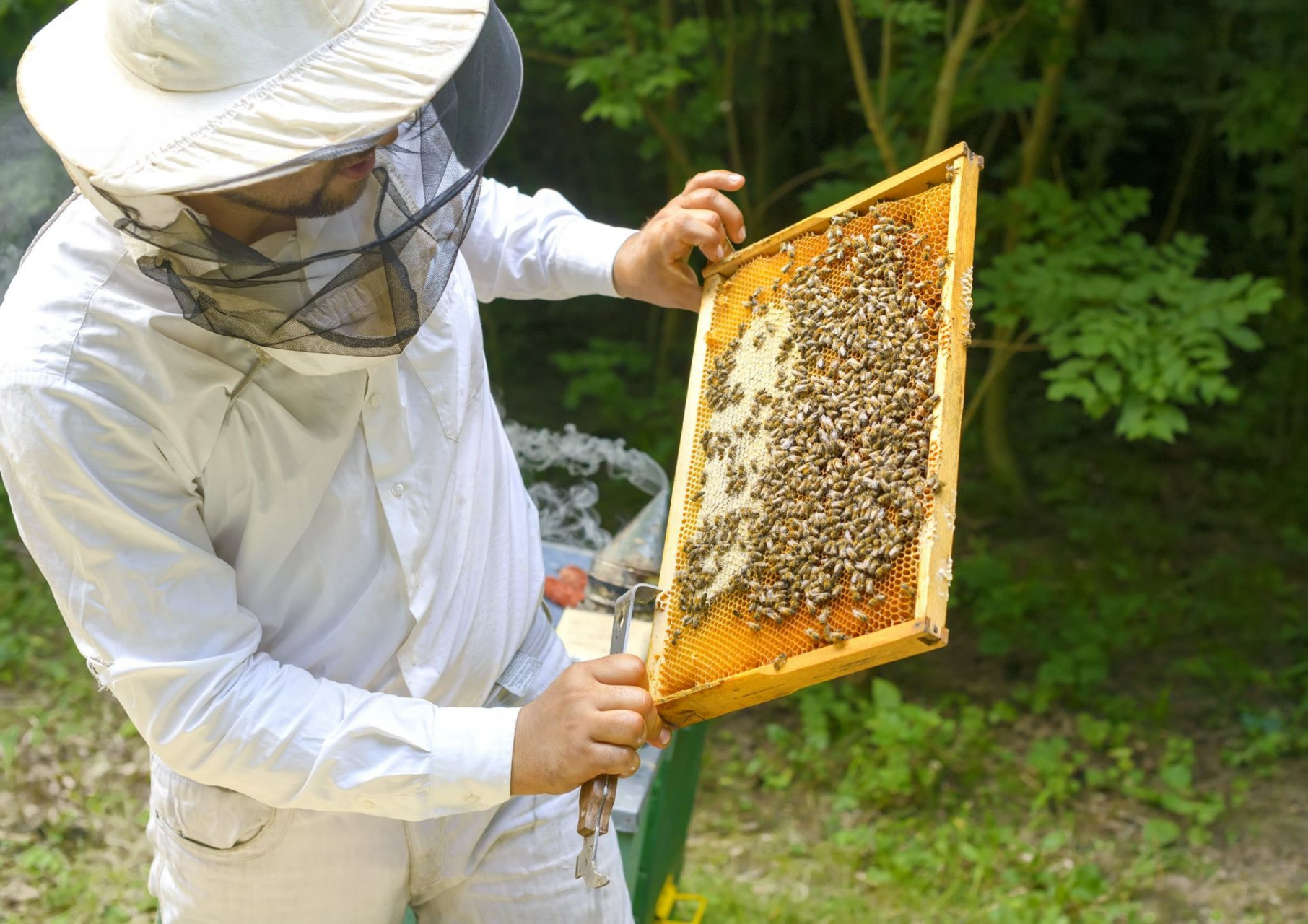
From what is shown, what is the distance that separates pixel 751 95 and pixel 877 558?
17.0 feet

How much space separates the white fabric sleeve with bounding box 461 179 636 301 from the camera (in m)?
2.39

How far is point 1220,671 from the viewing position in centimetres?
505

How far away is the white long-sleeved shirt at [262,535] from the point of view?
1.51 m

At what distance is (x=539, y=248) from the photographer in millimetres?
2418

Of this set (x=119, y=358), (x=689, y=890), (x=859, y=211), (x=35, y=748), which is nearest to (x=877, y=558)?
(x=859, y=211)

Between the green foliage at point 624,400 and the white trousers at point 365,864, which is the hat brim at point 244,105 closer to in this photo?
the white trousers at point 365,864

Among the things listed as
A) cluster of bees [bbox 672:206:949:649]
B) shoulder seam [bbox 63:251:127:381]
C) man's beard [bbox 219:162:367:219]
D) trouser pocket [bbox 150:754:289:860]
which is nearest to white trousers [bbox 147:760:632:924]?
trouser pocket [bbox 150:754:289:860]

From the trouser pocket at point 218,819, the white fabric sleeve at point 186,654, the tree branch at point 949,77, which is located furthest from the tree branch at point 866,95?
the trouser pocket at point 218,819

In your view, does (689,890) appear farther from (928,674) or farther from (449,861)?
(449,861)

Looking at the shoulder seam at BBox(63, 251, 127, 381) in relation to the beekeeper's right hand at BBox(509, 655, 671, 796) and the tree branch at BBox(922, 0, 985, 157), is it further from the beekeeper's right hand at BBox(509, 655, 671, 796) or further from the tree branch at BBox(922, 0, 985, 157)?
the tree branch at BBox(922, 0, 985, 157)

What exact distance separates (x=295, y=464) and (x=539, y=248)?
892 mm

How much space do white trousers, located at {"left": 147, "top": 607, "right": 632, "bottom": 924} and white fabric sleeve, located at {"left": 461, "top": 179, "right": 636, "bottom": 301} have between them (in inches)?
30.4

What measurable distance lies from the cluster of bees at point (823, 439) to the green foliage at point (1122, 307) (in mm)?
2028

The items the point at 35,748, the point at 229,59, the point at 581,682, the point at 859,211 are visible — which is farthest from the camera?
the point at 35,748
